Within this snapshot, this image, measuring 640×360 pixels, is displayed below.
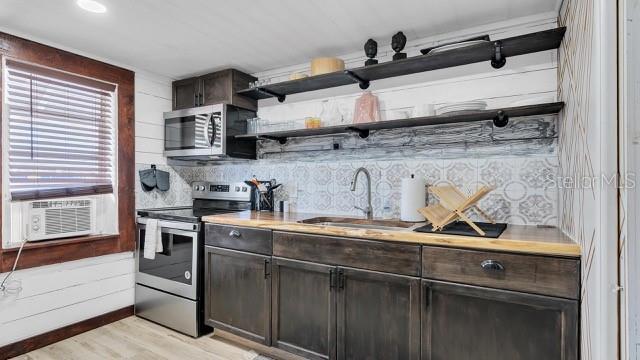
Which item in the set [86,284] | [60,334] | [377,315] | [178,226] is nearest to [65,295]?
[86,284]

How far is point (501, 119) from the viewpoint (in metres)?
1.94

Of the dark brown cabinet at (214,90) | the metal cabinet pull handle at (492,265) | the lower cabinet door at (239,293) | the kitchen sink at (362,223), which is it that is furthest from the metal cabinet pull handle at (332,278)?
the dark brown cabinet at (214,90)

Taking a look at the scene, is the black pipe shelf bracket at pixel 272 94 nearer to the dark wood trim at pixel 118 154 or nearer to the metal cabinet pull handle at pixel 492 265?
the dark wood trim at pixel 118 154

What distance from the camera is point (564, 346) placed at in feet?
4.60

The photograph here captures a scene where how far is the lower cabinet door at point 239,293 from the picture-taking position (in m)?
2.22

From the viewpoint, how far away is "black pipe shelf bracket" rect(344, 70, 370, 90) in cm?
236

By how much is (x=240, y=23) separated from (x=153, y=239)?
1833 millimetres

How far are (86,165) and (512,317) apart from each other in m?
3.05

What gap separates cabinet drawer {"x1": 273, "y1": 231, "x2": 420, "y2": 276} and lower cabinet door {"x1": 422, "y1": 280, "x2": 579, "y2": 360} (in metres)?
0.15

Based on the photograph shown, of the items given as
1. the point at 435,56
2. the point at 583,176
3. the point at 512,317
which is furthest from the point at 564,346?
the point at 435,56

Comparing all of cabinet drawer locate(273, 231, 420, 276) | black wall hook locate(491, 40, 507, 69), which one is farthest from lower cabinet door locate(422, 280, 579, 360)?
black wall hook locate(491, 40, 507, 69)

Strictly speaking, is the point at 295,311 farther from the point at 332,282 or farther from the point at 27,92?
the point at 27,92

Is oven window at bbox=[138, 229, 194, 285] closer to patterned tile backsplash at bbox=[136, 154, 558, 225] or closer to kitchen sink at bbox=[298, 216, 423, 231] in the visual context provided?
patterned tile backsplash at bbox=[136, 154, 558, 225]

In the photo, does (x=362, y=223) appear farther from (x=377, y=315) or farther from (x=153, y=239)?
(x=153, y=239)
